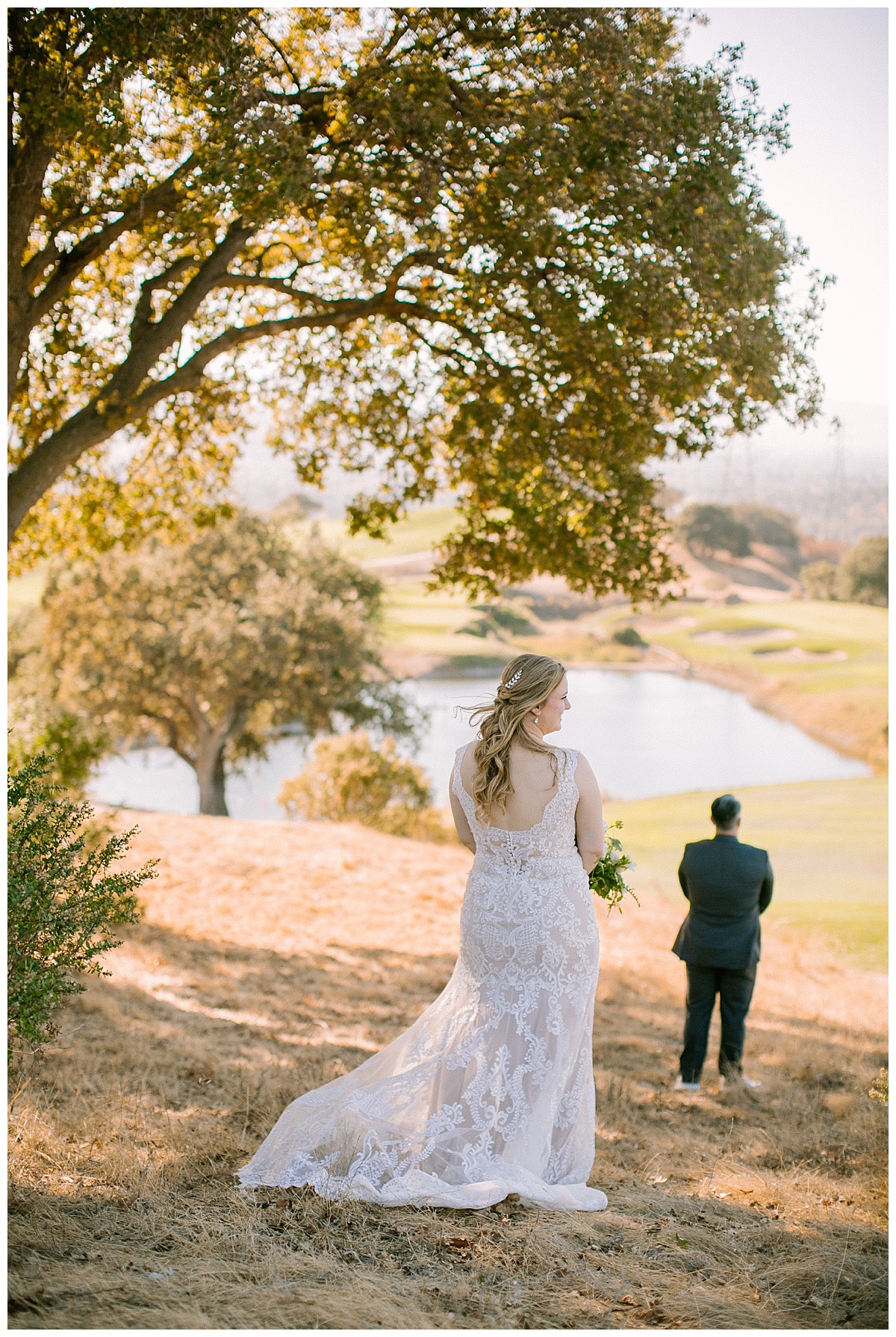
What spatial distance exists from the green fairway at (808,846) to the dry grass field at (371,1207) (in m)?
7.89

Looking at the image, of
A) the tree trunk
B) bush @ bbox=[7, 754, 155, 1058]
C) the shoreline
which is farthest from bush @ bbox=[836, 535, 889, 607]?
bush @ bbox=[7, 754, 155, 1058]

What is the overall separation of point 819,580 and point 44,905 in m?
56.9

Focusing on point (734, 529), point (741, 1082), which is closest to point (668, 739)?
point (734, 529)

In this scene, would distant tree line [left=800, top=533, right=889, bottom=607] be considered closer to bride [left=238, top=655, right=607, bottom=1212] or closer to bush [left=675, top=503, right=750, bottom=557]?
bush [left=675, top=503, right=750, bottom=557]

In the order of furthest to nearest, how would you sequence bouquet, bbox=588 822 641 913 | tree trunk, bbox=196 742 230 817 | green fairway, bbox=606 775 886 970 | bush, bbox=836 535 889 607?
bush, bbox=836 535 889 607 → tree trunk, bbox=196 742 230 817 → green fairway, bbox=606 775 886 970 → bouquet, bbox=588 822 641 913

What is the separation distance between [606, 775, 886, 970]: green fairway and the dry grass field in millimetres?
7892

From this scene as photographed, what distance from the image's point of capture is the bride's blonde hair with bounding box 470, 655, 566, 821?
4133mm

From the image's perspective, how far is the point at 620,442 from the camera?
7176 millimetres

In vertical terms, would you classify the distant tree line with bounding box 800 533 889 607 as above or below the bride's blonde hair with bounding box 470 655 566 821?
above

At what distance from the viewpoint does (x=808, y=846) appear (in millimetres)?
28484

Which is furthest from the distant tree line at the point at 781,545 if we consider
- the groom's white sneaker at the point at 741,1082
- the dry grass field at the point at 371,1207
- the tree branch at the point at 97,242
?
the groom's white sneaker at the point at 741,1082

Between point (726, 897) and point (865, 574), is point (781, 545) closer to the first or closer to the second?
point (865, 574)

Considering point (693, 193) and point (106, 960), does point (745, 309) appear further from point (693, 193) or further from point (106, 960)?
point (106, 960)

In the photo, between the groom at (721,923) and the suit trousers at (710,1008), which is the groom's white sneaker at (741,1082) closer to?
the suit trousers at (710,1008)
